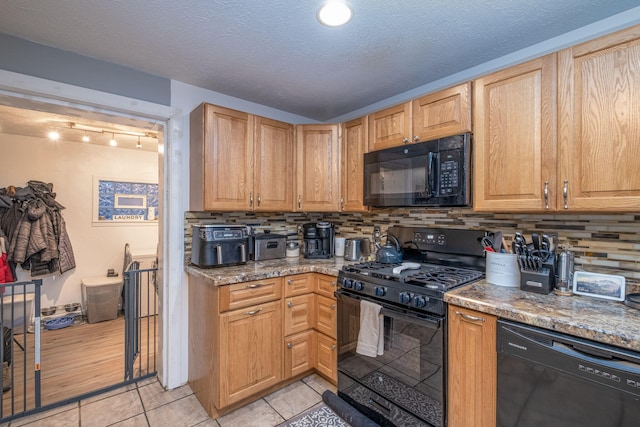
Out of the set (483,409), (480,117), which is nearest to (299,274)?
(483,409)

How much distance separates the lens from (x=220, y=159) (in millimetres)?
2217

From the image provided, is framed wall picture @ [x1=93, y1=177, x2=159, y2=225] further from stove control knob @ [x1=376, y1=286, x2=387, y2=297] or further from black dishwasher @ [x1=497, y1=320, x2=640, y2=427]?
black dishwasher @ [x1=497, y1=320, x2=640, y2=427]

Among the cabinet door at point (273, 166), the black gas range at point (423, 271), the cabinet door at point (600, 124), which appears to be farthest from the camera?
the cabinet door at point (273, 166)

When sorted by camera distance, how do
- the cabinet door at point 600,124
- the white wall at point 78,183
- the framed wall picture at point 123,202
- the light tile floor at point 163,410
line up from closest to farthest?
the cabinet door at point 600,124, the light tile floor at point 163,410, the white wall at point 78,183, the framed wall picture at point 123,202

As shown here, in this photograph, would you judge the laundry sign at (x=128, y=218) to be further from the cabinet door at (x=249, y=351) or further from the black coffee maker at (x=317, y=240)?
the cabinet door at (x=249, y=351)

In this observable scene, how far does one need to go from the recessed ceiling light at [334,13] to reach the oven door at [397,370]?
5.15 ft

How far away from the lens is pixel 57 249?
3.61 meters

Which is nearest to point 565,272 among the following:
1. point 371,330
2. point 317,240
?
point 371,330

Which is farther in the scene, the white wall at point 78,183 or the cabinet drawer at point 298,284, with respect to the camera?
the white wall at point 78,183

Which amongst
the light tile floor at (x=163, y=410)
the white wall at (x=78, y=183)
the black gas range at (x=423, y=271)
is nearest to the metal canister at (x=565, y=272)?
the black gas range at (x=423, y=271)

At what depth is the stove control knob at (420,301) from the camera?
62.4 inches

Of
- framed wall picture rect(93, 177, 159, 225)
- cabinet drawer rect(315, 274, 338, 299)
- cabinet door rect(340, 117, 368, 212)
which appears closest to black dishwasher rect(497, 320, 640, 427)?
cabinet drawer rect(315, 274, 338, 299)

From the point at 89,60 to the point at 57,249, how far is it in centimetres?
278

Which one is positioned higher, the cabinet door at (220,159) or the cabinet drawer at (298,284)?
the cabinet door at (220,159)
